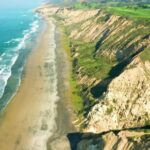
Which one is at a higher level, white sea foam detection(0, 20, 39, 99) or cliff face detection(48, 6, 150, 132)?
cliff face detection(48, 6, 150, 132)

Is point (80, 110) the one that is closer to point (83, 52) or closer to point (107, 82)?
point (107, 82)

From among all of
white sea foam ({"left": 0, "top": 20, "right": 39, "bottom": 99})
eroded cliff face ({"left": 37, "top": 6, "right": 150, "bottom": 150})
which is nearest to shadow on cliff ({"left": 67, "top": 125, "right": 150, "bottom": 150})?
eroded cliff face ({"left": 37, "top": 6, "right": 150, "bottom": 150})

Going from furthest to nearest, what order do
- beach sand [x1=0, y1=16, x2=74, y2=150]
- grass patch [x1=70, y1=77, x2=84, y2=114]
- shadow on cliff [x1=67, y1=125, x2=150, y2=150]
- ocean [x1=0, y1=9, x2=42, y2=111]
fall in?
ocean [x1=0, y1=9, x2=42, y2=111], grass patch [x1=70, y1=77, x2=84, y2=114], beach sand [x1=0, y1=16, x2=74, y2=150], shadow on cliff [x1=67, y1=125, x2=150, y2=150]

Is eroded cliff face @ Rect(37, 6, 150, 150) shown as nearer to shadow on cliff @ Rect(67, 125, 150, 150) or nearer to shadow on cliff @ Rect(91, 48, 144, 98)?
shadow on cliff @ Rect(91, 48, 144, 98)

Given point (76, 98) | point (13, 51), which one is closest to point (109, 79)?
point (76, 98)

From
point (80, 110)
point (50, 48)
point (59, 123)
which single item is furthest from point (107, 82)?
point (50, 48)
